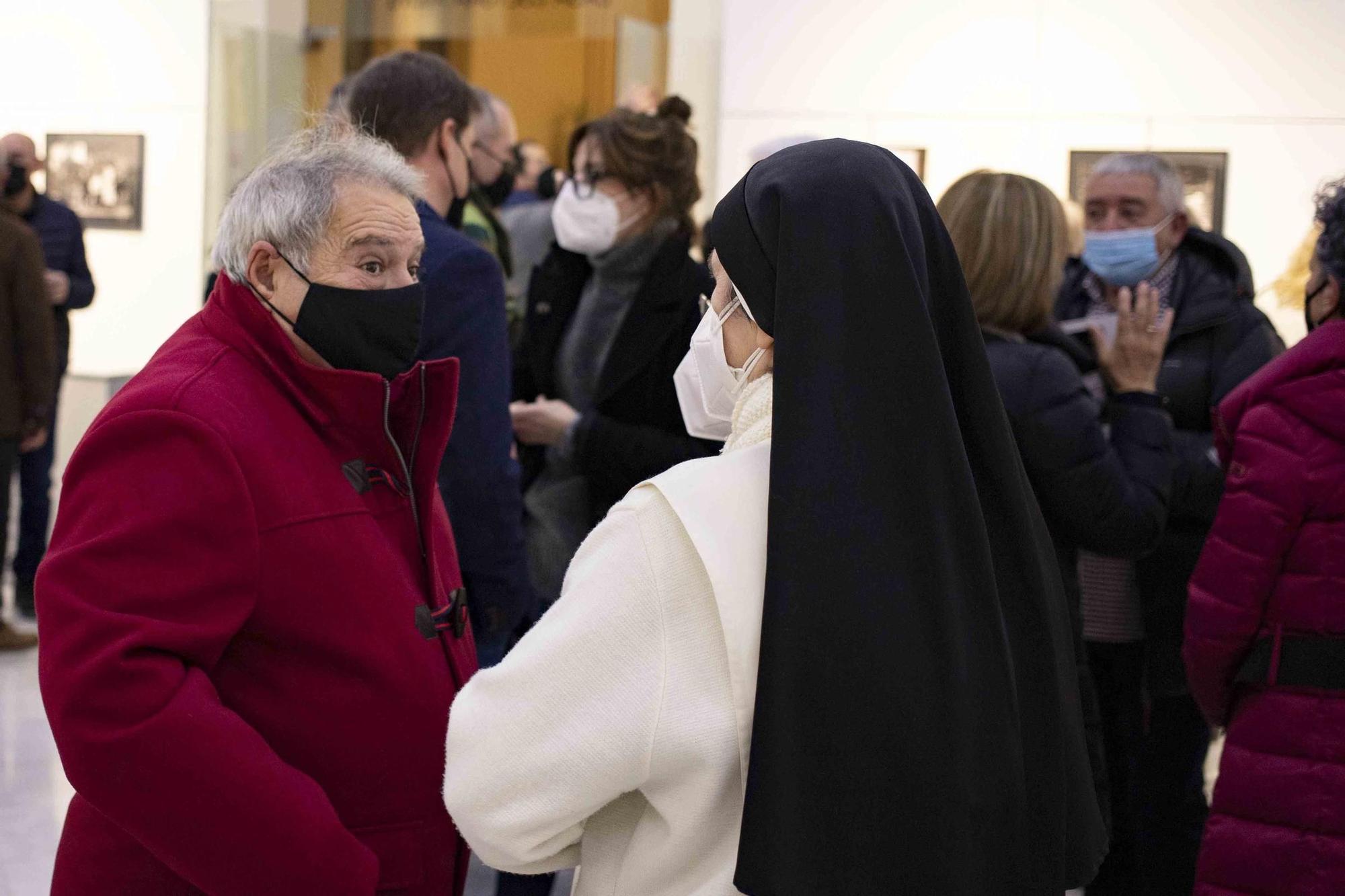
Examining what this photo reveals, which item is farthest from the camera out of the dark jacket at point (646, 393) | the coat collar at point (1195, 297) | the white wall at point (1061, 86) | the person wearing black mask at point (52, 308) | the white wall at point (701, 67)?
the white wall at point (701, 67)

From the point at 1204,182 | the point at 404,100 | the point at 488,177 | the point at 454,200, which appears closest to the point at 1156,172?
the point at 1204,182

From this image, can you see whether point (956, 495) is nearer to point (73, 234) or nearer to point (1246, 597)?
point (1246, 597)

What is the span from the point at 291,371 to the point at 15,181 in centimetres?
535

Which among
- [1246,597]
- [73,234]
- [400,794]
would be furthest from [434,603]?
[73,234]

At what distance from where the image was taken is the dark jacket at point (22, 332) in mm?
6195

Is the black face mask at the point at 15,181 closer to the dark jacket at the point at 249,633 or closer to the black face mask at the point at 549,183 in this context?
the black face mask at the point at 549,183

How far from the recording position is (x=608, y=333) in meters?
3.73

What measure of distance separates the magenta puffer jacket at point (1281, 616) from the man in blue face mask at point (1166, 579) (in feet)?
2.24

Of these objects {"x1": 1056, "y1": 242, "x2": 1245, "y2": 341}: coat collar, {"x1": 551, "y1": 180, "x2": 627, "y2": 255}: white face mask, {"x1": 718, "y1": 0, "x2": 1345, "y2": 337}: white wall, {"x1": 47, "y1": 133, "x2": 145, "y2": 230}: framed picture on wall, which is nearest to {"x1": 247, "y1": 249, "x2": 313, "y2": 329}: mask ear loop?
{"x1": 551, "y1": 180, "x2": 627, "y2": 255}: white face mask

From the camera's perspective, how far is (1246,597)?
2783mm

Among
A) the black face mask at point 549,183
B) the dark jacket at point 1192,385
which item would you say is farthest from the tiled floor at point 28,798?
the black face mask at point 549,183

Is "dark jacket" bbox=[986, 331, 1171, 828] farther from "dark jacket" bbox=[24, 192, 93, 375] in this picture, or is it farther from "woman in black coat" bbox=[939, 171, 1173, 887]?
"dark jacket" bbox=[24, 192, 93, 375]

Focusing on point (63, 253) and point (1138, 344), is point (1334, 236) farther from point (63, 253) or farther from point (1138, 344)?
point (63, 253)

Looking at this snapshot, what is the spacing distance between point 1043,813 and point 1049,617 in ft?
0.71
